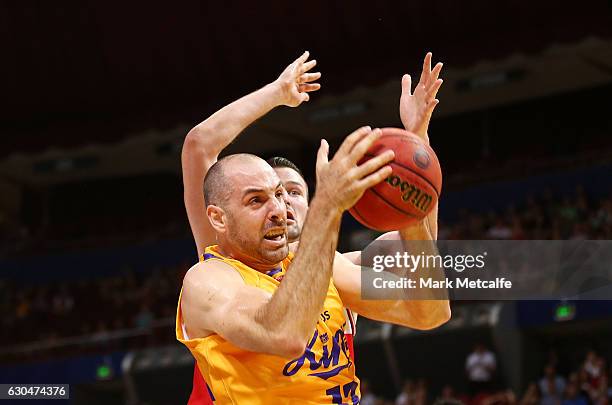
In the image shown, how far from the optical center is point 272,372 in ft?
12.3

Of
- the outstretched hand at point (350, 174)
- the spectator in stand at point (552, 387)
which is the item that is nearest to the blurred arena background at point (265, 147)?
the spectator in stand at point (552, 387)

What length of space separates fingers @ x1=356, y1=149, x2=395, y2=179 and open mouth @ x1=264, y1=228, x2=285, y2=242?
0.60 meters

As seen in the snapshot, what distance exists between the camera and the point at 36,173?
25.7m

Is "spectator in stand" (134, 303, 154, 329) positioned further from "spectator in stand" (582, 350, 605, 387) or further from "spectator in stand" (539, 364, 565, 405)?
"spectator in stand" (582, 350, 605, 387)

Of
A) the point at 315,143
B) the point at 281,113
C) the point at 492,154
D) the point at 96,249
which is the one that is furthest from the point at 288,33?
the point at 96,249

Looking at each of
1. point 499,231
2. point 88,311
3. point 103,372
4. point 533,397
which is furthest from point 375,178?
point 88,311

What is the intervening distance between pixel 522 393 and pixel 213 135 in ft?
35.6

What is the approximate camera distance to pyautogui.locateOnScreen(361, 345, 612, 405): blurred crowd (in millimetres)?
12398

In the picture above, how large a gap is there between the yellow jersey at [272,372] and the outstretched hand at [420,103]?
110 centimetres

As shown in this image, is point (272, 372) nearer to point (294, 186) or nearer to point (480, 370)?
point (294, 186)

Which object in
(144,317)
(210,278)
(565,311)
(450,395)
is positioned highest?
(210,278)

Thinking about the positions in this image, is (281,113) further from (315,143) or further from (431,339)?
(431,339)

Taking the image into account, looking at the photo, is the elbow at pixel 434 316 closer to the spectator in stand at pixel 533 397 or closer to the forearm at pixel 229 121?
the forearm at pixel 229 121

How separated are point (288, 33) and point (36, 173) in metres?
9.08
